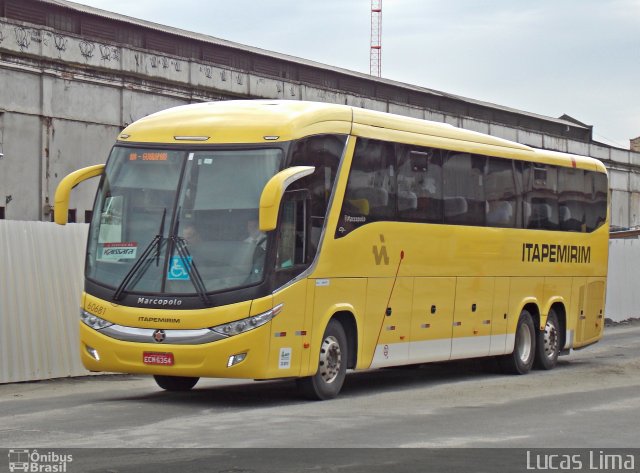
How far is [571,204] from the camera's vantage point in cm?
2414

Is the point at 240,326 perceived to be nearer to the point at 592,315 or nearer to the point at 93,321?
the point at 93,321

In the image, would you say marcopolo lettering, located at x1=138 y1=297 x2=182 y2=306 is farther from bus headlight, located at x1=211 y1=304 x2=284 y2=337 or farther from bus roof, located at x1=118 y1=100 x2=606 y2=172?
bus roof, located at x1=118 y1=100 x2=606 y2=172

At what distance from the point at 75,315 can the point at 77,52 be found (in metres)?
18.3

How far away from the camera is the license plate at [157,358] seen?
49.7ft

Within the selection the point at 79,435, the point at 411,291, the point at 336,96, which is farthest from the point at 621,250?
the point at 79,435

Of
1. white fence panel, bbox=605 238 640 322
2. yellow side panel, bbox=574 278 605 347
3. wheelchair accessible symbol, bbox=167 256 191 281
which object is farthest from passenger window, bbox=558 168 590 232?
white fence panel, bbox=605 238 640 322

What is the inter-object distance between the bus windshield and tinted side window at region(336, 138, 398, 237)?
5.46 ft

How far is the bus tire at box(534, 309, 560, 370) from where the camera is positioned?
2309 cm

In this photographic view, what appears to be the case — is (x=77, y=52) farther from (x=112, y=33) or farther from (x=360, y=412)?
(x=360, y=412)

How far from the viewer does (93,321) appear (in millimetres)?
15758

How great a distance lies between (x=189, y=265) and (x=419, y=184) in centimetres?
464

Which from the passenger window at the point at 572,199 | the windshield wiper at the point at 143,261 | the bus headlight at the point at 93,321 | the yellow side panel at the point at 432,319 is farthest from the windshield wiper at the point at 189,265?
the passenger window at the point at 572,199

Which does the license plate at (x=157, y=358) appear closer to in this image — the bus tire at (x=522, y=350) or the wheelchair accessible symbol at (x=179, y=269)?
the wheelchair accessible symbol at (x=179, y=269)

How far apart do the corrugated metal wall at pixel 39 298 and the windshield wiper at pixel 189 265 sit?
176 inches
